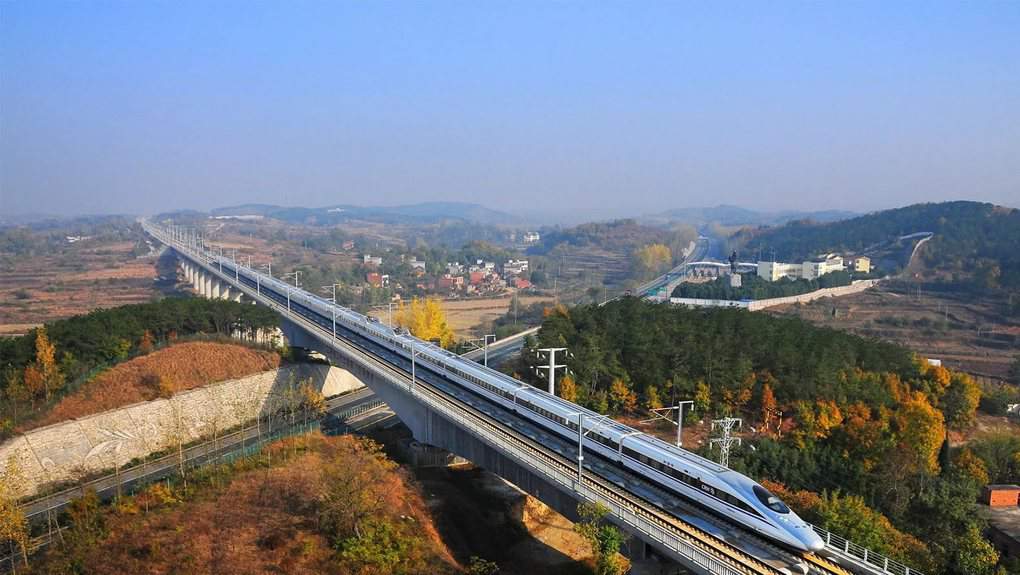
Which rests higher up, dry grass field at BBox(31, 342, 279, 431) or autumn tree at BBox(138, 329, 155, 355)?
autumn tree at BBox(138, 329, 155, 355)

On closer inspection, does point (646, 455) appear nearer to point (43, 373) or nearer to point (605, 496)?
point (605, 496)

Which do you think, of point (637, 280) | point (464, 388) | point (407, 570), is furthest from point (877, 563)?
point (637, 280)

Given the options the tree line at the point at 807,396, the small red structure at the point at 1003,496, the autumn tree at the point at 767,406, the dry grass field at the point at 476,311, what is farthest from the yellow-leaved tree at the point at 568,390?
the dry grass field at the point at 476,311

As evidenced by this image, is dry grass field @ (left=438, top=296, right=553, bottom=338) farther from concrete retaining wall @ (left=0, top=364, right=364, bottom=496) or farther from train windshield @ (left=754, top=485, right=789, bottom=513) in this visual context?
train windshield @ (left=754, top=485, right=789, bottom=513)

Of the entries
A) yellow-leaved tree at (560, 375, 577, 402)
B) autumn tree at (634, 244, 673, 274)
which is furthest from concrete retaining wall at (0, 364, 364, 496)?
autumn tree at (634, 244, 673, 274)

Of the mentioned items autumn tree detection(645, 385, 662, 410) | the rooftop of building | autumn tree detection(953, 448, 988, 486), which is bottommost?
the rooftop of building

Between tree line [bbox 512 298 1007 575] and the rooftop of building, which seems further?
tree line [bbox 512 298 1007 575]
